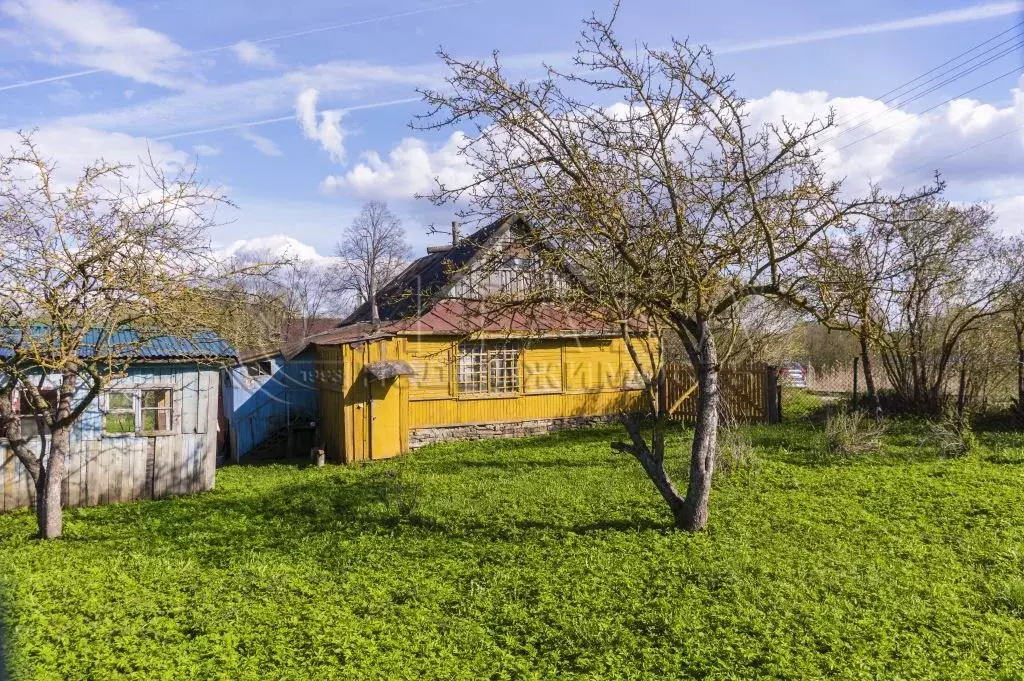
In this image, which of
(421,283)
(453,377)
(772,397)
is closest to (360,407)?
(453,377)

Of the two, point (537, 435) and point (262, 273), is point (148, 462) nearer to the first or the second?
point (262, 273)

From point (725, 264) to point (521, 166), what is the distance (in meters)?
2.35

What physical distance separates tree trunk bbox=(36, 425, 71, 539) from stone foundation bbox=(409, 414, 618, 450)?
7.04 metres

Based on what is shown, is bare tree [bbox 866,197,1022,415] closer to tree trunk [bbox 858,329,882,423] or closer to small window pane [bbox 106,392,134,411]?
tree trunk [bbox 858,329,882,423]

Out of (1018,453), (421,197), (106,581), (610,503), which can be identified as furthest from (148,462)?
(1018,453)

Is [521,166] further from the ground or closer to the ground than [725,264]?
further from the ground

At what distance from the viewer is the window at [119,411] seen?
9.57 meters

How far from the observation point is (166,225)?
700cm

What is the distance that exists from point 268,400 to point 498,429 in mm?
5514

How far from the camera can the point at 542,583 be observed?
5.46 meters

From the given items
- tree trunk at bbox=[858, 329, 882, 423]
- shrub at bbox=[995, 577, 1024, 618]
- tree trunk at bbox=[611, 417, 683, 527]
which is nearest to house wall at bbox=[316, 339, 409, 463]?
tree trunk at bbox=[611, 417, 683, 527]

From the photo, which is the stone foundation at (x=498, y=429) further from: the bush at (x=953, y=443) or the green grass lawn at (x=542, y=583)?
the bush at (x=953, y=443)

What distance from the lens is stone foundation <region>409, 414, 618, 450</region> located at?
14.0 meters

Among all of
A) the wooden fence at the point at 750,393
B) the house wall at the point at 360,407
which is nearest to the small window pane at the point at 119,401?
the house wall at the point at 360,407
